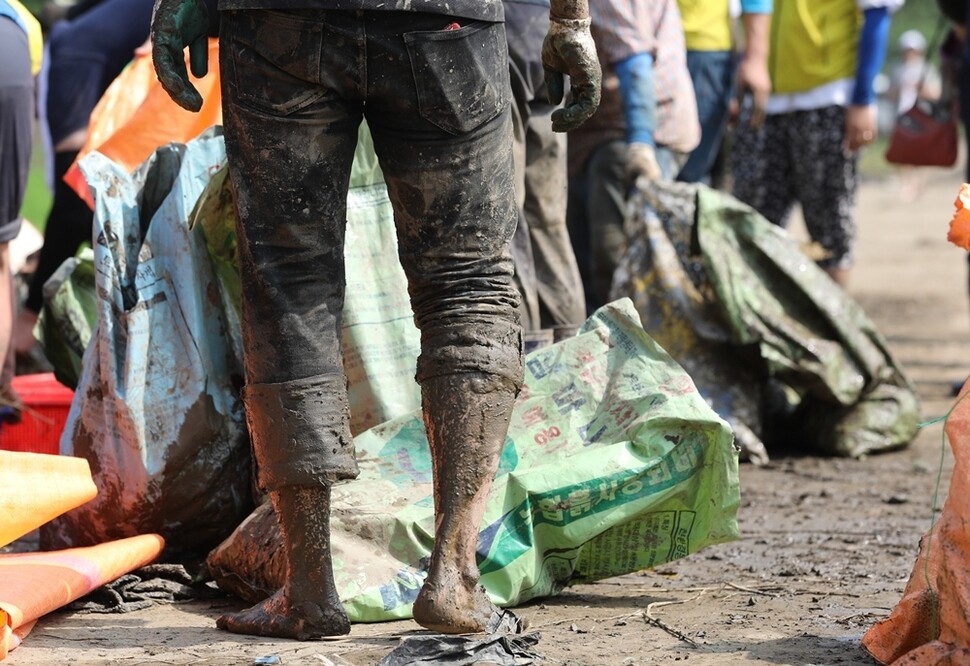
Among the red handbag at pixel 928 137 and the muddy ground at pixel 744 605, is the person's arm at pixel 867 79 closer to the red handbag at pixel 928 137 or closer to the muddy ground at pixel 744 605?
the red handbag at pixel 928 137

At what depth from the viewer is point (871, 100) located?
590 cm

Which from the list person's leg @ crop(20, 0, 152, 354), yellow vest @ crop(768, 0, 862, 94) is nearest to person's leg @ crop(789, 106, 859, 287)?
yellow vest @ crop(768, 0, 862, 94)

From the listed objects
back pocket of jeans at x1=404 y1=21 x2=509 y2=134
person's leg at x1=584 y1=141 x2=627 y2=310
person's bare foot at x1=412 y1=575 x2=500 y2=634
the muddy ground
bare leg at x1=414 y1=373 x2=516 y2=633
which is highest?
back pocket of jeans at x1=404 y1=21 x2=509 y2=134

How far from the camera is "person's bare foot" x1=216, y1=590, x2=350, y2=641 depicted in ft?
8.59

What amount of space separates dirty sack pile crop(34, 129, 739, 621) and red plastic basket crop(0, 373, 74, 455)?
2.12 feet

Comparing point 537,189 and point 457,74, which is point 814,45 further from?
point 457,74

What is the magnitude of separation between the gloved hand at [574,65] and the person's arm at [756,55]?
3285mm

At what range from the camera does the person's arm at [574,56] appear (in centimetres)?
265

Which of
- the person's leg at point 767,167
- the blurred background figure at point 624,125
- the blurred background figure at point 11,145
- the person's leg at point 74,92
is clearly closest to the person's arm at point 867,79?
the person's leg at point 767,167

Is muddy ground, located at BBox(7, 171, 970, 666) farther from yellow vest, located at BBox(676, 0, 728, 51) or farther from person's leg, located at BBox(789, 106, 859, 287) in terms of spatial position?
yellow vest, located at BBox(676, 0, 728, 51)

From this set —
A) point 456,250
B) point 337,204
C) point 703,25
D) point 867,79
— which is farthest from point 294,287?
point 867,79

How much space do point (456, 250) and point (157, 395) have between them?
1.01 metres

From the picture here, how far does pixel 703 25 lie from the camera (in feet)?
19.0

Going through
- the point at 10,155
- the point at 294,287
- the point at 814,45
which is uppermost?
the point at 814,45
